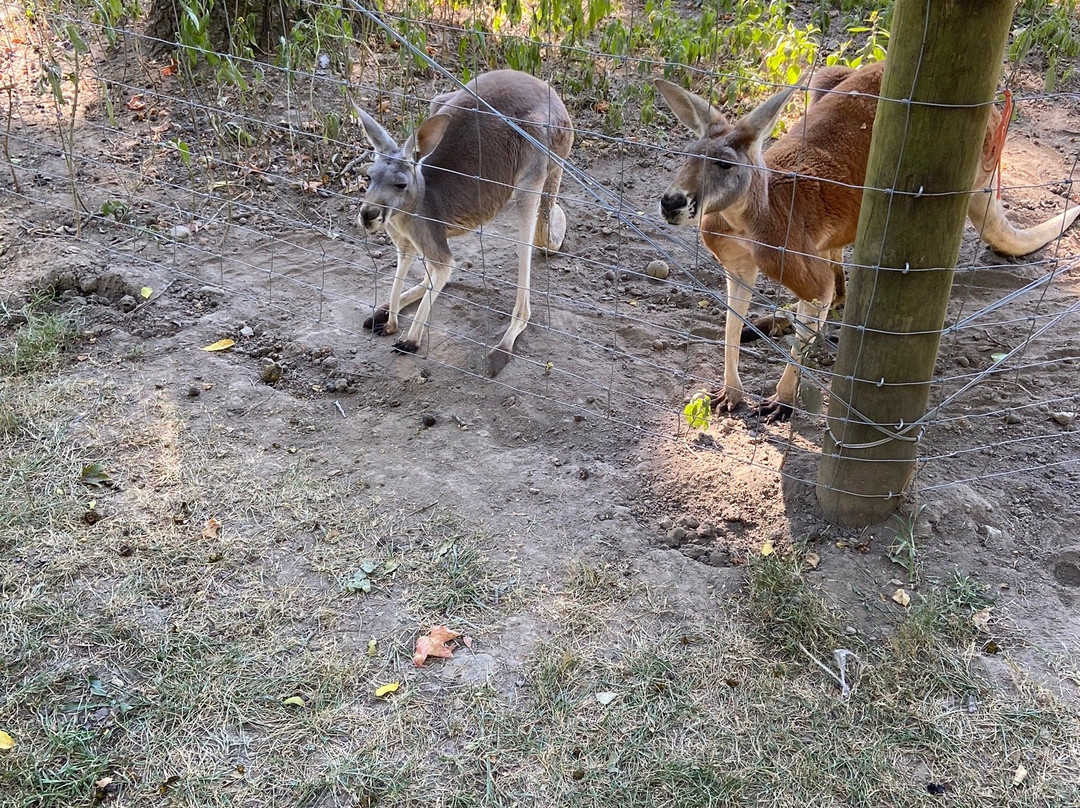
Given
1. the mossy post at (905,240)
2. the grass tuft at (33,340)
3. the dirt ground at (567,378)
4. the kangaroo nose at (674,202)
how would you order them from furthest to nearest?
1. the grass tuft at (33,340)
2. the kangaroo nose at (674,202)
3. the dirt ground at (567,378)
4. the mossy post at (905,240)

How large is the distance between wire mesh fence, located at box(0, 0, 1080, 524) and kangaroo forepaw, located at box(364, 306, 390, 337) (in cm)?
4

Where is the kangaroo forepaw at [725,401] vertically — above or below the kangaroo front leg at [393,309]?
below

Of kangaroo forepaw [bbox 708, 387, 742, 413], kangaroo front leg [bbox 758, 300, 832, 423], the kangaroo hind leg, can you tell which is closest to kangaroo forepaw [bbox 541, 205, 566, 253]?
the kangaroo hind leg

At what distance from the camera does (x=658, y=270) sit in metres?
4.97

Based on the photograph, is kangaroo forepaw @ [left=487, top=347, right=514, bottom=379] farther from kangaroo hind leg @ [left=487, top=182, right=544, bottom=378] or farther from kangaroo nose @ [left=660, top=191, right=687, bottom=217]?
kangaroo nose @ [left=660, top=191, right=687, bottom=217]

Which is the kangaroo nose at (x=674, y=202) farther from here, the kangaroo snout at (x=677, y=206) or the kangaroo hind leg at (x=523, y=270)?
the kangaroo hind leg at (x=523, y=270)

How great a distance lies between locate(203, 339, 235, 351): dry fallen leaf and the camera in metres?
4.40

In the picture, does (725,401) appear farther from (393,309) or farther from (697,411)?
(393,309)

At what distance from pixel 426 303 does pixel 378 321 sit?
36 centimetres

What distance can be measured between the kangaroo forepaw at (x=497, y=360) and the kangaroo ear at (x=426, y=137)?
951 millimetres

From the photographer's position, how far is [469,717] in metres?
2.80

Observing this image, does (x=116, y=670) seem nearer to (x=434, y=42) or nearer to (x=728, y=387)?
(x=728, y=387)

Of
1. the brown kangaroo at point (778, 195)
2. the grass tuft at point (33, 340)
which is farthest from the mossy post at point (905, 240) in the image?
the grass tuft at point (33, 340)

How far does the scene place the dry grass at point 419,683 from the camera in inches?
103
